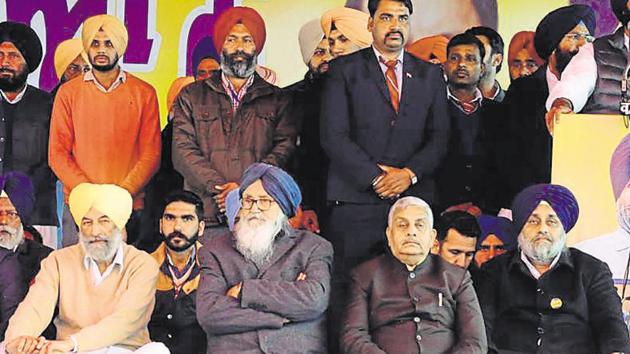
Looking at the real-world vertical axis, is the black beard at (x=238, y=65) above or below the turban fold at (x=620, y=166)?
above

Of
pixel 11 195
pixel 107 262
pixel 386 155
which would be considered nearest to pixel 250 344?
pixel 107 262

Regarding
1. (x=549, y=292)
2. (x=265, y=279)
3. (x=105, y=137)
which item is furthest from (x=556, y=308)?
(x=105, y=137)

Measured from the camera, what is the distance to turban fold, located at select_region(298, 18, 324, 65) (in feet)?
24.1

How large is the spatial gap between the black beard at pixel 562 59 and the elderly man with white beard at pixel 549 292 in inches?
36.6

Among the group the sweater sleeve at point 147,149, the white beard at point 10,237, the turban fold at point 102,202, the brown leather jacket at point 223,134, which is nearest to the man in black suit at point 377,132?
the brown leather jacket at point 223,134

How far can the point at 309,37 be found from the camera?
7336mm

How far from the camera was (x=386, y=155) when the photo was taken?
22.1 feet

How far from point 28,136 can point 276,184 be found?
1817 millimetres

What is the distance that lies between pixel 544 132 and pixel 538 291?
1.03m

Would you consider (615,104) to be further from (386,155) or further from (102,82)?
(102,82)

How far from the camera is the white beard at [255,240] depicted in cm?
609

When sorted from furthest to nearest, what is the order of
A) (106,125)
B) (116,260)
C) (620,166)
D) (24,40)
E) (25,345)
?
(24,40) < (106,125) < (620,166) < (116,260) < (25,345)

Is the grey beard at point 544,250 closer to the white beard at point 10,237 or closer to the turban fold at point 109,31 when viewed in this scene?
the turban fold at point 109,31

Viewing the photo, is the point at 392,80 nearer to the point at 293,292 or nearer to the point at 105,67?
the point at 293,292
